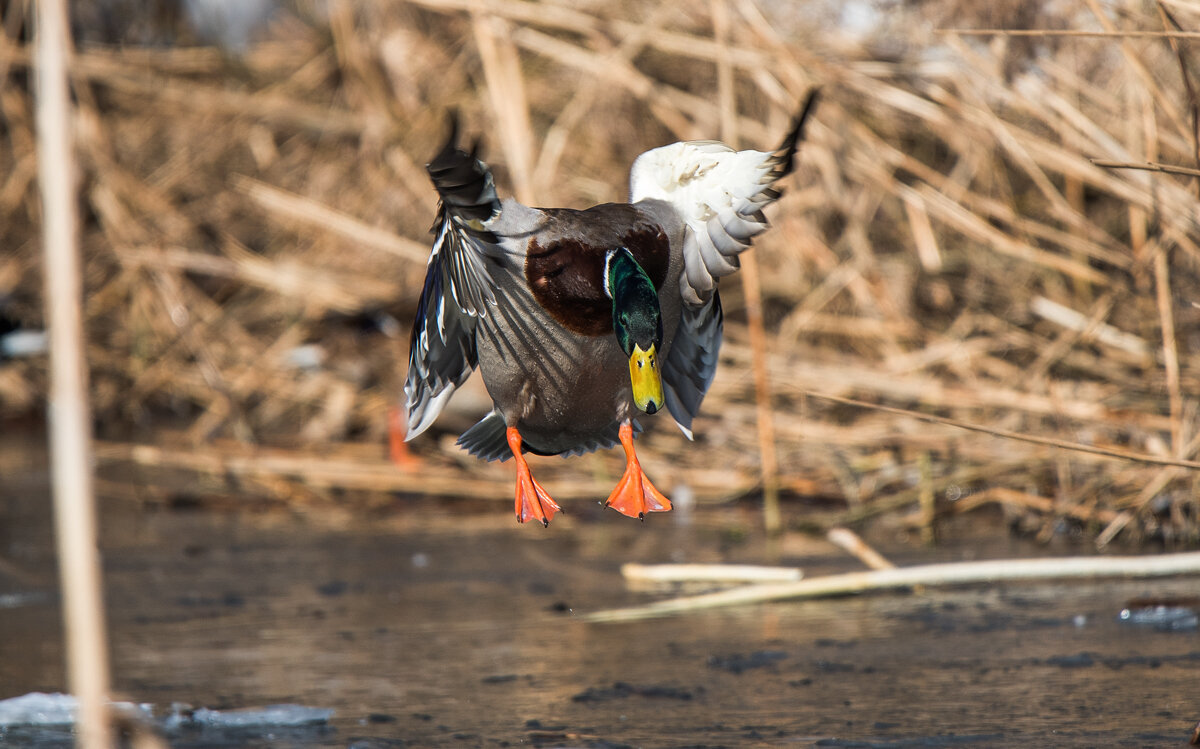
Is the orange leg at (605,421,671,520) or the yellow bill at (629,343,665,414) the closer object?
the yellow bill at (629,343,665,414)

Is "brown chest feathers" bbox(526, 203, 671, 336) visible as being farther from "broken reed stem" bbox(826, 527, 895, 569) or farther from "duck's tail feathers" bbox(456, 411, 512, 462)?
"broken reed stem" bbox(826, 527, 895, 569)

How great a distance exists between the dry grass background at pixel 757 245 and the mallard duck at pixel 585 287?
44 cm

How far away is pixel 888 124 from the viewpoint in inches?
273

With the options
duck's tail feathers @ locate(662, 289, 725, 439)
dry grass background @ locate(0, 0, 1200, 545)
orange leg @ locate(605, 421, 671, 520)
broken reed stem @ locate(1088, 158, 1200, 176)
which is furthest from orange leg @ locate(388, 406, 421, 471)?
broken reed stem @ locate(1088, 158, 1200, 176)

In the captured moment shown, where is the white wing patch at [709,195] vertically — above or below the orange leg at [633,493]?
above

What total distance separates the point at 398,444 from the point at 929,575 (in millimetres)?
3421

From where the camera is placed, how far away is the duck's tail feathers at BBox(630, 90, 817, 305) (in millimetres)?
2264

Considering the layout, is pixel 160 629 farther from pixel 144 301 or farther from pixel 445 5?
pixel 144 301

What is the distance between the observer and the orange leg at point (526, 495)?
237 cm

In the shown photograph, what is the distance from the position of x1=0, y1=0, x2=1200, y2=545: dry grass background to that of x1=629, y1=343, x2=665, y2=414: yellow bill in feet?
2.14

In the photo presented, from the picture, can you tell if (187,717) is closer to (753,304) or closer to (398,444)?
(753,304)

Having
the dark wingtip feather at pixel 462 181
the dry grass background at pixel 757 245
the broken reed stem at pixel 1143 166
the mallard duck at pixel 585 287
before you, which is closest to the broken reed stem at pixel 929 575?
the dry grass background at pixel 757 245

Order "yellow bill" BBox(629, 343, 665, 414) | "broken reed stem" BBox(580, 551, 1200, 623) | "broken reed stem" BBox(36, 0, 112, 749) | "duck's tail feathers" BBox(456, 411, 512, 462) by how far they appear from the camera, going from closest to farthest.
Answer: "broken reed stem" BBox(36, 0, 112, 749), "yellow bill" BBox(629, 343, 665, 414), "duck's tail feathers" BBox(456, 411, 512, 462), "broken reed stem" BBox(580, 551, 1200, 623)

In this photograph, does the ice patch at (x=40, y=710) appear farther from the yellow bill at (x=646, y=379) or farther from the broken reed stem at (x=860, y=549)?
the broken reed stem at (x=860, y=549)
